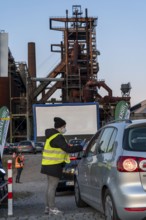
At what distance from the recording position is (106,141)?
298 inches

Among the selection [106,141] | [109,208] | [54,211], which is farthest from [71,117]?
[109,208]

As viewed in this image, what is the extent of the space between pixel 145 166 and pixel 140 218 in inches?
28.2

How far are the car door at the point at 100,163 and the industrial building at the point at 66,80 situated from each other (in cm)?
5518

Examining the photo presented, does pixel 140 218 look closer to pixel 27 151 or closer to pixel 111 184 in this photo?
pixel 111 184

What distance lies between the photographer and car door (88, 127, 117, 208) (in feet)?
23.2

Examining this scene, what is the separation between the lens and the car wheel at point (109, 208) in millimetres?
6562

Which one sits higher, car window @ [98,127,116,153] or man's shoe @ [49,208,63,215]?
car window @ [98,127,116,153]

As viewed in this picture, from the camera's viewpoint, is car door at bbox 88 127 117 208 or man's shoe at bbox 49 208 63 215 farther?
man's shoe at bbox 49 208 63 215

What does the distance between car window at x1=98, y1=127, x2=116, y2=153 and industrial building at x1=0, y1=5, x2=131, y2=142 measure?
55.3 metres

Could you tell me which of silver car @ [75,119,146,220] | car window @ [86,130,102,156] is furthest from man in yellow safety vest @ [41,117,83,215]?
silver car @ [75,119,146,220]

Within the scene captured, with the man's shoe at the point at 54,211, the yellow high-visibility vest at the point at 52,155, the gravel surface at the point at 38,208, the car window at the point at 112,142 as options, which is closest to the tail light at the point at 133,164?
the car window at the point at 112,142

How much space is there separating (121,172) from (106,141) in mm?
1260

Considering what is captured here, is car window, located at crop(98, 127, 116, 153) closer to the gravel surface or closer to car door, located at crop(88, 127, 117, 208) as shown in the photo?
car door, located at crop(88, 127, 117, 208)

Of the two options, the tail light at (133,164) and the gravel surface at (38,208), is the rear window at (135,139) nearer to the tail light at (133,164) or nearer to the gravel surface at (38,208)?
the tail light at (133,164)
